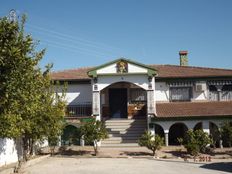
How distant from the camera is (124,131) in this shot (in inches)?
1020

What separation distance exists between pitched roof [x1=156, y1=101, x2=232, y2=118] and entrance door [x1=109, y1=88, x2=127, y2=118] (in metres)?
2.78

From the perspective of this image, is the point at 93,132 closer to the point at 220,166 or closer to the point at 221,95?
the point at 220,166

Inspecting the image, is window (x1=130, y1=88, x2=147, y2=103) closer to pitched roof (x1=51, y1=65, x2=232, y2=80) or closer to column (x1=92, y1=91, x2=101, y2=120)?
pitched roof (x1=51, y1=65, x2=232, y2=80)

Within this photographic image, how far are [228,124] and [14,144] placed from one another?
1276 cm

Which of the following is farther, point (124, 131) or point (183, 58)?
point (183, 58)

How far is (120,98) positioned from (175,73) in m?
4.91

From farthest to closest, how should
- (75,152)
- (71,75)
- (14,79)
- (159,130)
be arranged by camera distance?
(71,75) < (159,130) < (75,152) < (14,79)

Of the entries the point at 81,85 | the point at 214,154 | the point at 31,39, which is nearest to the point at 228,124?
the point at 214,154

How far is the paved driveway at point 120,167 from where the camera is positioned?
50.9 feet

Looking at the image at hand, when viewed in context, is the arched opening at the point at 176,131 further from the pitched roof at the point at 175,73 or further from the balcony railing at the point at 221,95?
the pitched roof at the point at 175,73

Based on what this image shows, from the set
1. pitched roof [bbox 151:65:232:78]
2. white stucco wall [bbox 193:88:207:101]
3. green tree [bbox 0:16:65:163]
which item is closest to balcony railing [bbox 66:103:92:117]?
pitched roof [bbox 151:65:232:78]

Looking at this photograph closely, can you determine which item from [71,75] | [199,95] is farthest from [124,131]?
[199,95]

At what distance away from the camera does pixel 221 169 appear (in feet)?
53.4

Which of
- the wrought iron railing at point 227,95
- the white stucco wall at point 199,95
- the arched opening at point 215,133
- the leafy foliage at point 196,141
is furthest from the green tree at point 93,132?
the wrought iron railing at point 227,95
